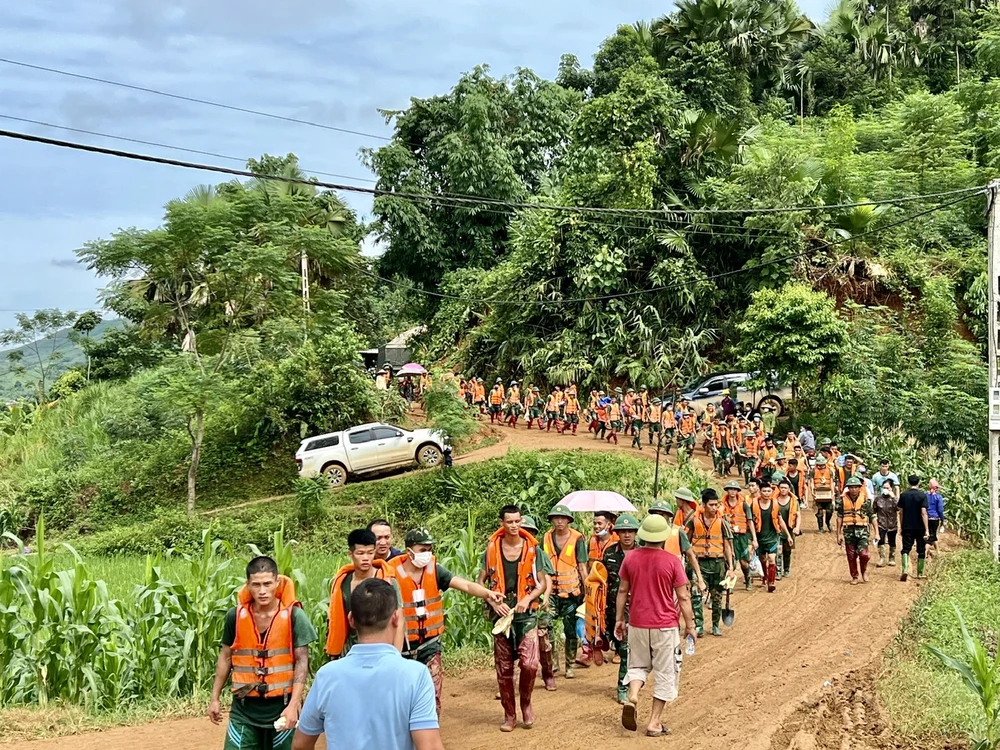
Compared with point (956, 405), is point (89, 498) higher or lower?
lower

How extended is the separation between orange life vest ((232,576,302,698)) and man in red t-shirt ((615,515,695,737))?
300 centimetres

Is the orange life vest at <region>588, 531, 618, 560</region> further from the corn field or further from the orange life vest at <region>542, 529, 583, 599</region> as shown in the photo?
the corn field

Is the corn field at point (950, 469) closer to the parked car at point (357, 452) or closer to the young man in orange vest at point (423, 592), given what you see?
the parked car at point (357, 452)

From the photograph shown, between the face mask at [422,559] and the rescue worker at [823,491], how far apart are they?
44.4ft

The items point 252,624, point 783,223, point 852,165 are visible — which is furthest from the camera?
point 852,165

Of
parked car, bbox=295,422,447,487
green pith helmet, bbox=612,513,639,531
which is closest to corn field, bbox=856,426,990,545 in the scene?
parked car, bbox=295,422,447,487

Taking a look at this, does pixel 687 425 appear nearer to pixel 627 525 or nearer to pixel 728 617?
pixel 728 617

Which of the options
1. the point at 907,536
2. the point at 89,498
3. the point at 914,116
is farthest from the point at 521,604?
the point at 914,116

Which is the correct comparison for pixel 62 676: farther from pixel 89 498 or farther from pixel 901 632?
pixel 89 498

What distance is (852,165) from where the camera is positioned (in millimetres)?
34062

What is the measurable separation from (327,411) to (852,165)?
21236 millimetres

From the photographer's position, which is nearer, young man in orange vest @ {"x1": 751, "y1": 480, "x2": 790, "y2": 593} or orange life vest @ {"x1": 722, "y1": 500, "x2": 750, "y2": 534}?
orange life vest @ {"x1": 722, "y1": 500, "x2": 750, "y2": 534}

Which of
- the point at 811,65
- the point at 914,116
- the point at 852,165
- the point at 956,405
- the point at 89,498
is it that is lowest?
the point at 89,498

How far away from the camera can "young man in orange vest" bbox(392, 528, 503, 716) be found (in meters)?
6.77
